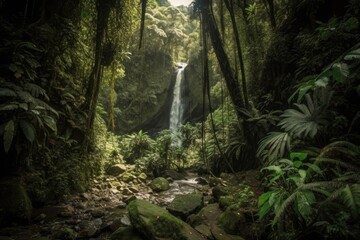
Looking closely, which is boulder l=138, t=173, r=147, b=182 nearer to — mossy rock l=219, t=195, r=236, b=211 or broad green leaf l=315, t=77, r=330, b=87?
mossy rock l=219, t=195, r=236, b=211

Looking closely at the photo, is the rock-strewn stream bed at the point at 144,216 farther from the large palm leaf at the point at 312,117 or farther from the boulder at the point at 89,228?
the large palm leaf at the point at 312,117

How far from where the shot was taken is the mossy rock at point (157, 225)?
3522 mm

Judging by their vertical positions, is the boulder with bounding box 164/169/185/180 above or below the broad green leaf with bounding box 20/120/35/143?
below

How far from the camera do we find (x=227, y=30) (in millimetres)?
10508

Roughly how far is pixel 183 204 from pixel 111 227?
4.84ft

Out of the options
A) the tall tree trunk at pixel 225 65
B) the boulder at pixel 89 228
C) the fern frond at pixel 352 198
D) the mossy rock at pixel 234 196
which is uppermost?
the tall tree trunk at pixel 225 65

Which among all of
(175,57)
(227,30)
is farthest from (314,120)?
(175,57)

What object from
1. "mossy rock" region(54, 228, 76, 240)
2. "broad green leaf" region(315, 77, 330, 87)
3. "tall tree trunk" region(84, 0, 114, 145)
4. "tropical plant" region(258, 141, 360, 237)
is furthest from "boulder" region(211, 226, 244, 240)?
"tall tree trunk" region(84, 0, 114, 145)

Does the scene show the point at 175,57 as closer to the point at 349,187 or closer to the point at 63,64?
the point at 63,64

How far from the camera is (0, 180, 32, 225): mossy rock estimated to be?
4.02 meters

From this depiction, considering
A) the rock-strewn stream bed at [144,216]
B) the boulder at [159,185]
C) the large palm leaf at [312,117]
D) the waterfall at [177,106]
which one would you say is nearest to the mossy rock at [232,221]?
the rock-strewn stream bed at [144,216]

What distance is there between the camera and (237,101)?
6.64m

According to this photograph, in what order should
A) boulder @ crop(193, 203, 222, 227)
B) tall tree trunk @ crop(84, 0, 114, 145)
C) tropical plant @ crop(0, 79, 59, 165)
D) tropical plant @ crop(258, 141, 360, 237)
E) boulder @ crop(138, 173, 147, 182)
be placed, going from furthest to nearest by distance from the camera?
boulder @ crop(138, 173, 147, 182), tall tree trunk @ crop(84, 0, 114, 145), boulder @ crop(193, 203, 222, 227), tropical plant @ crop(0, 79, 59, 165), tropical plant @ crop(258, 141, 360, 237)

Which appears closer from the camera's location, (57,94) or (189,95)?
(57,94)
